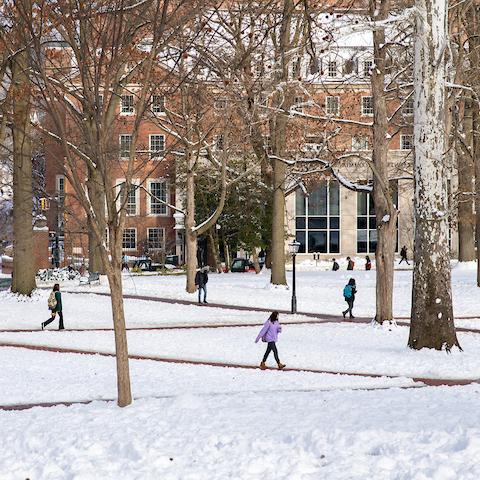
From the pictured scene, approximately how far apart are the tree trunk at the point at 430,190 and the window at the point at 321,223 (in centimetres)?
4281

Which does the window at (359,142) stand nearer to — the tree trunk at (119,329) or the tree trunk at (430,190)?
the tree trunk at (430,190)

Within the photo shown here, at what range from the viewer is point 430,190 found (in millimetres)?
18609

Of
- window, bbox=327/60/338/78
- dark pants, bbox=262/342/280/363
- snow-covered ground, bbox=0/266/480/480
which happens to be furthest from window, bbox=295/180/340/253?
dark pants, bbox=262/342/280/363

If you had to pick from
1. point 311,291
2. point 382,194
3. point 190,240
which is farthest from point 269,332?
point 311,291

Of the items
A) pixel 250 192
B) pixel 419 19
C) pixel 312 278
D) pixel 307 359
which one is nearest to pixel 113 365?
pixel 307 359

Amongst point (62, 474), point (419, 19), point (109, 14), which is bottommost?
point (62, 474)

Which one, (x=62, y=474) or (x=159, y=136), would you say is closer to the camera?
(x=62, y=474)

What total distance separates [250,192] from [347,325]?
2773cm

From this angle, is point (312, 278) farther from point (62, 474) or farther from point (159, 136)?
point (62, 474)

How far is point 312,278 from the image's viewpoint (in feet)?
136

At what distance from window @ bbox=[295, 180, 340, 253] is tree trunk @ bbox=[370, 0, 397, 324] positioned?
38.1 metres

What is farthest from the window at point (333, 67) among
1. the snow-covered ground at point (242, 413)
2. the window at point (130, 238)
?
the window at point (130, 238)

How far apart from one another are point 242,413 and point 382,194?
12787 mm

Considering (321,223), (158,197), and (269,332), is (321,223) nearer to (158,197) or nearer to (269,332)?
(158,197)
